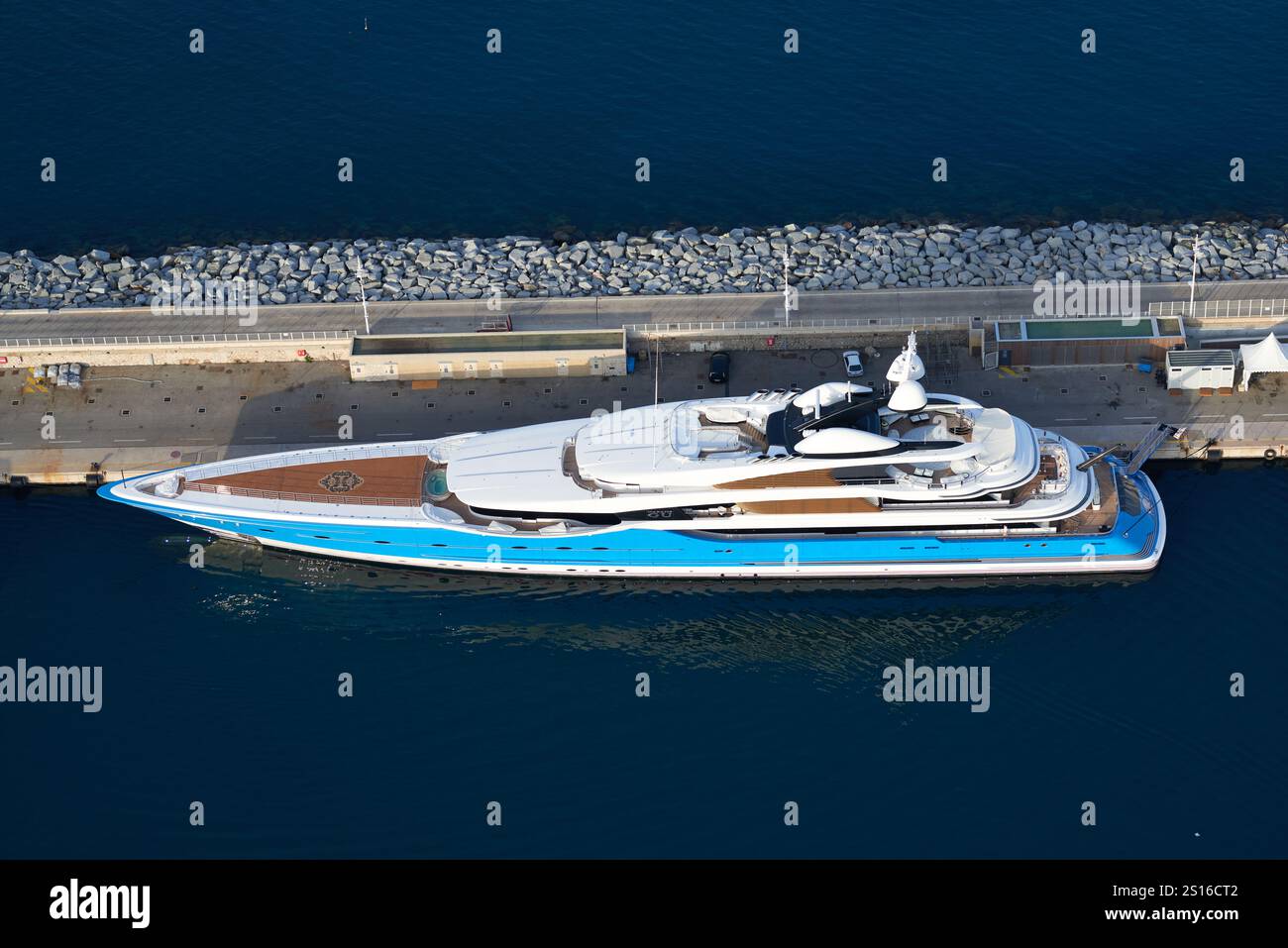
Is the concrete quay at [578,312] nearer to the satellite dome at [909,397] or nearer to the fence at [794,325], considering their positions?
the fence at [794,325]

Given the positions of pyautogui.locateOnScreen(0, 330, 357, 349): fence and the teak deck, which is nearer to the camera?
the teak deck

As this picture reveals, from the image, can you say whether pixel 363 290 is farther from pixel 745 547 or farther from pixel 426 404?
pixel 745 547

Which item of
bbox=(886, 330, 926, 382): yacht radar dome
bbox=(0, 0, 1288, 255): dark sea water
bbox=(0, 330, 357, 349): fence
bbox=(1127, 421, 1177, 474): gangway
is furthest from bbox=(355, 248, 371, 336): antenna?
bbox=(1127, 421, 1177, 474): gangway

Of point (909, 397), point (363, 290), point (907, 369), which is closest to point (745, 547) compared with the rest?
point (909, 397)

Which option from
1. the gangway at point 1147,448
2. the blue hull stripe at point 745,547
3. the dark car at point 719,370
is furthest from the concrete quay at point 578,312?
the blue hull stripe at point 745,547

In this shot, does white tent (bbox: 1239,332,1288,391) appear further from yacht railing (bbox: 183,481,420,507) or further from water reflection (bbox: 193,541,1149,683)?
yacht railing (bbox: 183,481,420,507)

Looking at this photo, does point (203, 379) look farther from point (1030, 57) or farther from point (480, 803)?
point (1030, 57)
